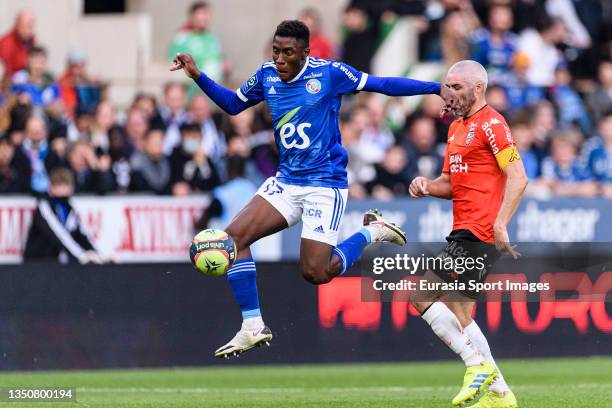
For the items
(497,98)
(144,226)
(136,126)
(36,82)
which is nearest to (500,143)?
(144,226)

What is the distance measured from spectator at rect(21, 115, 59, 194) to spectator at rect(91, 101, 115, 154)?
0.84m

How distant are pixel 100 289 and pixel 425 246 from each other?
129 inches

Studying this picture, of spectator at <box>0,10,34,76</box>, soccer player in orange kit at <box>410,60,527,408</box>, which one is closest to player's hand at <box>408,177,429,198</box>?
soccer player in orange kit at <box>410,60,527,408</box>

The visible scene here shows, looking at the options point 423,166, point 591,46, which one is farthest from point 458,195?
point 591,46

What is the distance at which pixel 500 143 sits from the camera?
34.8ft

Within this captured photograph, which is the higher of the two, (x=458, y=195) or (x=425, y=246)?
(x=458, y=195)

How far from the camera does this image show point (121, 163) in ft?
58.4

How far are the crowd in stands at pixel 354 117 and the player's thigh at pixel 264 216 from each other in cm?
538

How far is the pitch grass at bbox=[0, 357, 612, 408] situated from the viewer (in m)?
11.8

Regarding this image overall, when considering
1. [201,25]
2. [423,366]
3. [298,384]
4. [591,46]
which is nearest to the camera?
[298,384]

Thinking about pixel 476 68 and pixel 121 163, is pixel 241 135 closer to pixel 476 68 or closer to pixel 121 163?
pixel 121 163

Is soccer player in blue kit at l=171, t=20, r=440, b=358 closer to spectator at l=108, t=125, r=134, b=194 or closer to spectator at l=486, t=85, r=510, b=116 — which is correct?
spectator at l=108, t=125, r=134, b=194

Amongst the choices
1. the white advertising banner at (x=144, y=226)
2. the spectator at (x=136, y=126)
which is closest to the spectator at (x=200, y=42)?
the spectator at (x=136, y=126)

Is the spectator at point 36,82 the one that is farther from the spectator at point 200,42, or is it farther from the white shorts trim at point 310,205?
the white shorts trim at point 310,205
